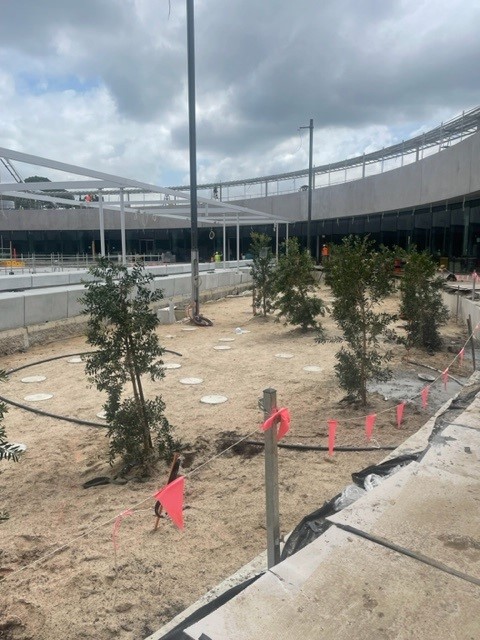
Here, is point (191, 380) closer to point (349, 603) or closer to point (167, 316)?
point (349, 603)

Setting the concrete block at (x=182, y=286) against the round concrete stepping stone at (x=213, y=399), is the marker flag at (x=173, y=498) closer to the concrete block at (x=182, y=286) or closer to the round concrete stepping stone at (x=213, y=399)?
the round concrete stepping stone at (x=213, y=399)

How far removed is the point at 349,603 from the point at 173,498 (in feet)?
4.74

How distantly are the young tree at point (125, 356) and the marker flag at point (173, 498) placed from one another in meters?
1.65

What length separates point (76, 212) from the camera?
153 ft

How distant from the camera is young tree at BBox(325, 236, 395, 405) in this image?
21.9 feet

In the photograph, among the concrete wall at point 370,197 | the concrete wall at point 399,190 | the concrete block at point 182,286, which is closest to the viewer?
the concrete block at point 182,286

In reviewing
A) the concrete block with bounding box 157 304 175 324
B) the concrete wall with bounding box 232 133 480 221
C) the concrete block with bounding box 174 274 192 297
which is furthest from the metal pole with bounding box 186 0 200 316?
the concrete wall with bounding box 232 133 480 221

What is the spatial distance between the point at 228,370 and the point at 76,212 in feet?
138

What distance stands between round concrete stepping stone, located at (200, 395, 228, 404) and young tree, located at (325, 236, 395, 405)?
1731mm

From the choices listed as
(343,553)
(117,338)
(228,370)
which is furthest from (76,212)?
(343,553)

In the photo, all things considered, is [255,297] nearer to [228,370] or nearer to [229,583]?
[228,370]

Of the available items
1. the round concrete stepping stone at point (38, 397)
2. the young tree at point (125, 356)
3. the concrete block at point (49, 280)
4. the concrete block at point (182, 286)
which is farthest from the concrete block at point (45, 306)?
the young tree at point (125, 356)

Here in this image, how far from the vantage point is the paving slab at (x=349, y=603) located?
2016mm

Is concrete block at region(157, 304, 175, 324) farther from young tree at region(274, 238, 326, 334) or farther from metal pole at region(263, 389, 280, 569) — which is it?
metal pole at region(263, 389, 280, 569)
